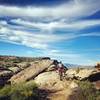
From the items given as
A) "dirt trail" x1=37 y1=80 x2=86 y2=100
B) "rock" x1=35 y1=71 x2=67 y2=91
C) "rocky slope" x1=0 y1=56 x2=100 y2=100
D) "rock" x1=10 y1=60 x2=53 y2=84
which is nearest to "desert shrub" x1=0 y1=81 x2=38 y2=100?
"rocky slope" x1=0 y1=56 x2=100 y2=100

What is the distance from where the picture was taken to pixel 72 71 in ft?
161

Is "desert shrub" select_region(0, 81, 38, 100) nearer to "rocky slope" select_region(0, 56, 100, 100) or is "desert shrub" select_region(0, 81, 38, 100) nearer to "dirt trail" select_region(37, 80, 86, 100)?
"rocky slope" select_region(0, 56, 100, 100)

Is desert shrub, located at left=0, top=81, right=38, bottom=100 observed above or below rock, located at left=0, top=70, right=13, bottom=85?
below

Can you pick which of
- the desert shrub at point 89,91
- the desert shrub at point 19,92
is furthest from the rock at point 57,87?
the desert shrub at point 19,92

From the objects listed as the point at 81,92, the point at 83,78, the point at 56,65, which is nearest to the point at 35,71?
the point at 56,65

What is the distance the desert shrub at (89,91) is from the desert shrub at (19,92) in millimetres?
6388

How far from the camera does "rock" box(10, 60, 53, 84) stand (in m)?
48.1

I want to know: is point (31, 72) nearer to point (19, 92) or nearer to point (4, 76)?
point (4, 76)

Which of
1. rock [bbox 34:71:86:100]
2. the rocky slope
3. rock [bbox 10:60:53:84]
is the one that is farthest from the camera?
rock [bbox 10:60:53:84]

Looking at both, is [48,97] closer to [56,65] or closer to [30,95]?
[30,95]

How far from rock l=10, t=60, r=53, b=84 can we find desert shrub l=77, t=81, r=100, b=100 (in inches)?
353

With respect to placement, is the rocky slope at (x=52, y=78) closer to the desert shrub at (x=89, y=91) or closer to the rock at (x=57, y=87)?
the rock at (x=57, y=87)

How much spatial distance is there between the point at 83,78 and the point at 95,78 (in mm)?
2066

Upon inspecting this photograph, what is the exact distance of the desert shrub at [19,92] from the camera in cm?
3845
